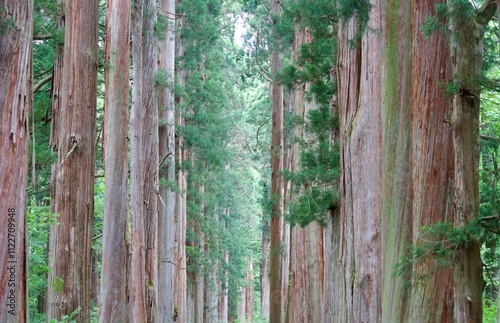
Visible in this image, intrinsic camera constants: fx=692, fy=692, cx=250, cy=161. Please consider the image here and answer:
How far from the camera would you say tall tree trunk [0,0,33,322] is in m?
5.54

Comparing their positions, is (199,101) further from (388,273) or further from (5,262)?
(5,262)

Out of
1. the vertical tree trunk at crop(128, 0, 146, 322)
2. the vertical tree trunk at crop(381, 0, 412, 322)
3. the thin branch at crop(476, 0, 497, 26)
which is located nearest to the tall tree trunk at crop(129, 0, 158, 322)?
the vertical tree trunk at crop(128, 0, 146, 322)

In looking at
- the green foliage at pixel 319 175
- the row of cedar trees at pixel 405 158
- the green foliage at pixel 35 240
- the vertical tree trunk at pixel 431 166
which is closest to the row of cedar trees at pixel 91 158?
the green foliage at pixel 35 240

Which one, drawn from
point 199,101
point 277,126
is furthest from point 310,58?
point 199,101

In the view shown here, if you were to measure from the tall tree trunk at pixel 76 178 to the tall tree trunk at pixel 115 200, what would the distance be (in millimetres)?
1234

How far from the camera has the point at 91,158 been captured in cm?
1015

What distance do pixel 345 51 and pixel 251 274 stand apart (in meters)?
51.0

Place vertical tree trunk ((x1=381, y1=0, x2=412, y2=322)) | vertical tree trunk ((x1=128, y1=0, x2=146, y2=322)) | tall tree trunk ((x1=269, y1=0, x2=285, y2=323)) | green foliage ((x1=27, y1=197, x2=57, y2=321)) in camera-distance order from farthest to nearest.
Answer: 1. tall tree trunk ((x1=269, y1=0, x2=285, y2=323))
2. vertical tree trunk ((x1=128, y1=0, x2=146, y2=322))
3. green foliage ((x1=27, y1=197, x2=57, y2=321))
4. vertical tree trunk ((x1=381, y1=0, x2=412, y2=322))

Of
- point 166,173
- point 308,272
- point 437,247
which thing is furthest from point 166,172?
point 437,247

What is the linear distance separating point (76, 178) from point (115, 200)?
1539 mm

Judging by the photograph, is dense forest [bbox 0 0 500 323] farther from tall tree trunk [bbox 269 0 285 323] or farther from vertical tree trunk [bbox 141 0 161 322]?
tall tree trunk [bbox 269 0 285 323]

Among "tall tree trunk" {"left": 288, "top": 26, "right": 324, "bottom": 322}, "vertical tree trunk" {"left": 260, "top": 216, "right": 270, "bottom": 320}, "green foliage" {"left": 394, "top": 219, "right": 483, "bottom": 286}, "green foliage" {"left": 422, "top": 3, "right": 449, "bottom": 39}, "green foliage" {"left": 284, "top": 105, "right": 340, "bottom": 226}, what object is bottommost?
"vertical tree trunk" {"left": 260, "top": 216, "right": 270, "bottom": 320}

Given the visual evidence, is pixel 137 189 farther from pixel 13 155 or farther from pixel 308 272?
pixel 13 155

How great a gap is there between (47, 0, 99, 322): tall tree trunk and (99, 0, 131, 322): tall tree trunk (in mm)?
1234
